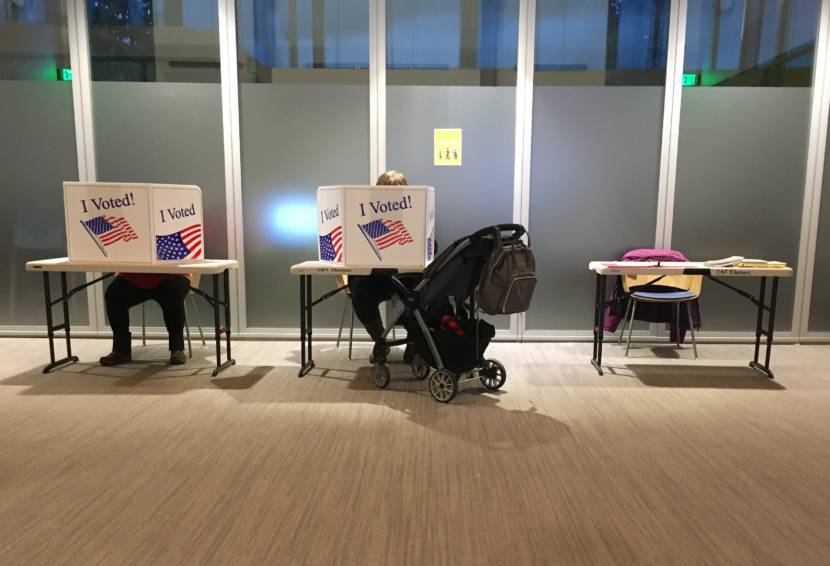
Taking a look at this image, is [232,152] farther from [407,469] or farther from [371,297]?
[407,469]

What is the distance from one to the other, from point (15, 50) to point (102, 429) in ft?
11.4

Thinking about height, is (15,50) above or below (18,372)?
above

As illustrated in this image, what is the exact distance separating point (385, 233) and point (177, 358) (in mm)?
1750

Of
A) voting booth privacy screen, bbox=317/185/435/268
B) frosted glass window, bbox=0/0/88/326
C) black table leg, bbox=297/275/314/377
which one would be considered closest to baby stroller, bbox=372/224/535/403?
voting booth privacy screen, bbox=317/185/435/268

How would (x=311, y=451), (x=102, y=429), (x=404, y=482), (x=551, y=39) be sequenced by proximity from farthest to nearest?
(x=551, y=39) < (x=102, y=429) < (x=311, y=451) < (x=404, y=482)

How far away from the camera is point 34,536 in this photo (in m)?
1.75

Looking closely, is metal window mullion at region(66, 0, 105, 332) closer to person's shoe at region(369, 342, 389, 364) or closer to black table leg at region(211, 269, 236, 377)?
black table leg at region(211, 269, 236, 377)

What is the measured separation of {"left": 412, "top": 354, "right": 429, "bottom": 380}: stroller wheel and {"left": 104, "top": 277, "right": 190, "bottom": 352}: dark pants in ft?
5.48

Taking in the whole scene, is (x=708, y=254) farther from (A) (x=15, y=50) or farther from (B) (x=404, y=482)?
(A) (x=15, y=50)

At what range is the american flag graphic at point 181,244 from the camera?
332 centimetres

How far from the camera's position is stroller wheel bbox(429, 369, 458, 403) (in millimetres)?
2971

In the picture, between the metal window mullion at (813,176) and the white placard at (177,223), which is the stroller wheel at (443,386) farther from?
the metal window mullion at (813,176)

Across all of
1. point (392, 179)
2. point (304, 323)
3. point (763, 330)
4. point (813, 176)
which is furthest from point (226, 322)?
point (813, 176)

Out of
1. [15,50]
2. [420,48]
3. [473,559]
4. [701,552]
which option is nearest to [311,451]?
[473,559]
